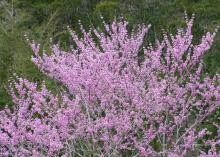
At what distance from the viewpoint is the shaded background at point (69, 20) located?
29.5 ft

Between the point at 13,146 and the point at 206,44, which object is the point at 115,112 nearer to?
the point at 13,146

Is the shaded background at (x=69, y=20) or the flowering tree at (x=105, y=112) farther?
the shaded background at (x=69, y=20)

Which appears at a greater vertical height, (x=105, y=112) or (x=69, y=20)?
(x=105, y=112)

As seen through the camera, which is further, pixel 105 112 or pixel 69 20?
pixel 69 20

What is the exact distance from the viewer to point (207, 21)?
1038 centimetres

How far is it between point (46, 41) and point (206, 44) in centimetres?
423

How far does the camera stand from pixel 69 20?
1292 cm

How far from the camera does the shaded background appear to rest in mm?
8977

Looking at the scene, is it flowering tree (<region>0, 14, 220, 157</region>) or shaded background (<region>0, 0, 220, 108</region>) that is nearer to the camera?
flowering tree (<region>0, 14, 220, 157</region>)

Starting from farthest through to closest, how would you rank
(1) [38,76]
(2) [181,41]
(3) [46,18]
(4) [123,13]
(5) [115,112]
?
(3) [46,18]
(4) [123,13]
(1) [38,76]
(2) [181,41]
(5) [115,112]

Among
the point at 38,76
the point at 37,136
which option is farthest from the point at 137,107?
the point at 38,76

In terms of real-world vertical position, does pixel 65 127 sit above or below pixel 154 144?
above

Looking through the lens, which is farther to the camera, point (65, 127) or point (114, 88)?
point (114, 88)

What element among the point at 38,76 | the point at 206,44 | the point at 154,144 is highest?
the point at 206,44
